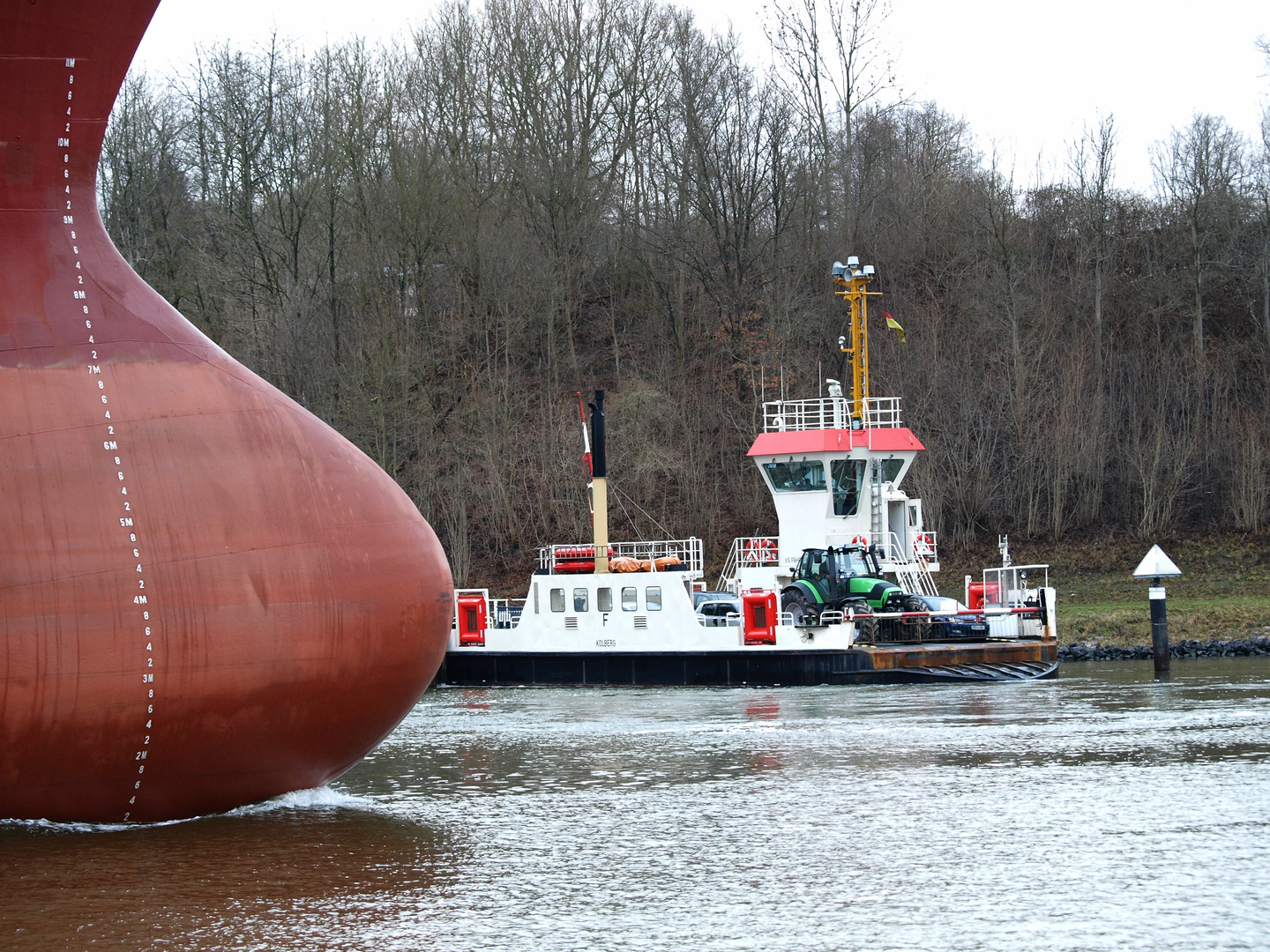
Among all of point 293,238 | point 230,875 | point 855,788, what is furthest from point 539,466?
point 230,875

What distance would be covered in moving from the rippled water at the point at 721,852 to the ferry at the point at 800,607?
27.0 feet

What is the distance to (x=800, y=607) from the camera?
28.9m

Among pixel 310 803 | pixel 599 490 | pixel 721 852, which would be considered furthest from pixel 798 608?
pixel 721 852

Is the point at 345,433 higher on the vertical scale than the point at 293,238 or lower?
lower

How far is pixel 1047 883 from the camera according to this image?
392 inches

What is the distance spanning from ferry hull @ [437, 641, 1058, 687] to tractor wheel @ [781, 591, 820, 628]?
4.36 ft

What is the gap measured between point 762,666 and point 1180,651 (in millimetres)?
9429

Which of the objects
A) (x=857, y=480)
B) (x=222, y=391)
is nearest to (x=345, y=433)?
(x=857, y=480)

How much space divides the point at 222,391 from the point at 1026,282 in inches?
1438

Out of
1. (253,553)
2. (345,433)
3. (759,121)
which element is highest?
(759,121)

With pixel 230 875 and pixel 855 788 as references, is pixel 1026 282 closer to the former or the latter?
pixel 855 788

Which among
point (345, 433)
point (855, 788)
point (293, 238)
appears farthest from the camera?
Answer: point (293, 238)

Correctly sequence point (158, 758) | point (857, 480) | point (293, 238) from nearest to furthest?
1. point (158, 758)
2. point (857, 480)
3. point (293, 238)

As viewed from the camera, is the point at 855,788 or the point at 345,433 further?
the point at 345,433
